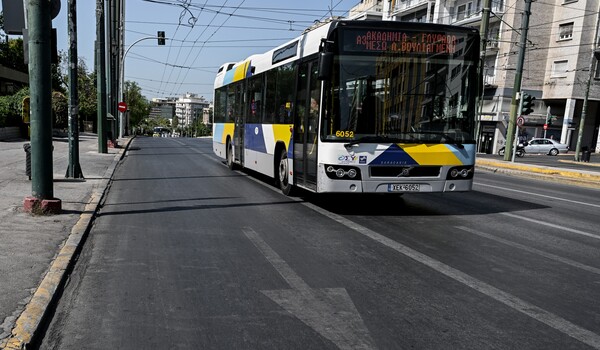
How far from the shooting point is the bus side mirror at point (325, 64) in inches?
286

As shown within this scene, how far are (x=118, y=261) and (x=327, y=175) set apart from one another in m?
3.51

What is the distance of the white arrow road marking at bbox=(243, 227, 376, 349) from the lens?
340 centimetres

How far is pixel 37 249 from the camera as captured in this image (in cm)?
522

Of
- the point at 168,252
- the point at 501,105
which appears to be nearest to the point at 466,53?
the point at 168,252

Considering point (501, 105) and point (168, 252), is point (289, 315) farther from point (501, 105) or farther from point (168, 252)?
point (501, 105)

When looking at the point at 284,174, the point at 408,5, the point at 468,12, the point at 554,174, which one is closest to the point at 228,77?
the point at 284,174

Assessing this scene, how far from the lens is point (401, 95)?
764 centimetres

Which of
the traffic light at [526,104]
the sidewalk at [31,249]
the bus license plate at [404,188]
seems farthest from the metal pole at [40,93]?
the traffic light at [526,104]

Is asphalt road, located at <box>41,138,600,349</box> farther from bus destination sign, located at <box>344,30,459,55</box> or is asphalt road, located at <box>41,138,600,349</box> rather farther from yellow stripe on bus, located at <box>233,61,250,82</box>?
yellow stripe on bus, located at <box>233,61,250,82</box>

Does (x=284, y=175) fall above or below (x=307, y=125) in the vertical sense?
below

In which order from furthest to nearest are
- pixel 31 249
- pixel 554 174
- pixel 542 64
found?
pixel 542 64, pixel 554 174, pixel 31 249

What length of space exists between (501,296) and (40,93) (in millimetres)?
6177

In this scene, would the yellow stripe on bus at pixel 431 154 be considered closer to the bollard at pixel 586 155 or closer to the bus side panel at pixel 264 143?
the bus side panel at pixel 264 143

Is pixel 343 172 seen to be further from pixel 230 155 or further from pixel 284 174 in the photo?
pixel 230 155
